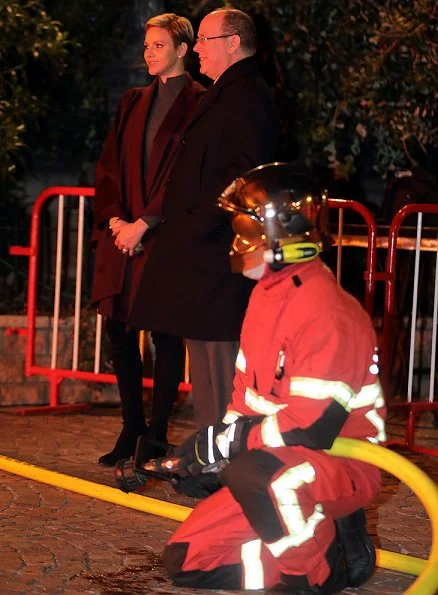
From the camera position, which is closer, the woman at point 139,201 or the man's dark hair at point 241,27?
the man's dark hair at point 241,27

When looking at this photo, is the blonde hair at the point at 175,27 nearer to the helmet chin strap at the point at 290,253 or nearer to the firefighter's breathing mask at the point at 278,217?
the firefighter's breathing mask at the point at 278,217

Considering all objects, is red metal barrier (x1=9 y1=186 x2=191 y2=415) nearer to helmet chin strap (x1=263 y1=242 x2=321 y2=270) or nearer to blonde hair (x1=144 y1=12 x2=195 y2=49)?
blonde hair (x1=144 y1=12 x2=195 y2=49)

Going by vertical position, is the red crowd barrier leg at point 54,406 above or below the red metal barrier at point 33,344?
below

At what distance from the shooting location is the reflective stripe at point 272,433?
4695mm

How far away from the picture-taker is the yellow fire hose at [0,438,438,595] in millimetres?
4480

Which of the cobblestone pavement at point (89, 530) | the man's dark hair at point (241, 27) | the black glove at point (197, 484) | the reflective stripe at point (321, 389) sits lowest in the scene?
the cobblestone pavement at point (89, 530)

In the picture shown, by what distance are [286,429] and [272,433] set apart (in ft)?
0.18

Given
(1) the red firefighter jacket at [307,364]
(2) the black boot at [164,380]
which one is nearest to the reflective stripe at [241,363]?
(1) the red firefighter jacket at [307,364]

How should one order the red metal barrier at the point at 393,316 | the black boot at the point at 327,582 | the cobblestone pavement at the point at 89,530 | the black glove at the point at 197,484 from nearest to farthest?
the black boot at the point at 327,582 < the black glove at the point at 197,484 < the cobblestone pavement at the point at 89,530 < the red metal barrier at the point at 393,316

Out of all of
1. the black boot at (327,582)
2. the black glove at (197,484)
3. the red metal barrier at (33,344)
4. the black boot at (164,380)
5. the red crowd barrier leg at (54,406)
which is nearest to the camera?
the black boot at (327,582)

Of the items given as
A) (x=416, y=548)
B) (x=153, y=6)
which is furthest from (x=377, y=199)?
(x=416, y=548)

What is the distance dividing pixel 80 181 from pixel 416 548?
809cm

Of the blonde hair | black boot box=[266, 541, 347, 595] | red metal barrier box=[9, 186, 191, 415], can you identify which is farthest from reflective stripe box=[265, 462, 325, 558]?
red metal barrier box=[9, 186, 191, 415]

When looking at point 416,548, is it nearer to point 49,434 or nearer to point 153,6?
point 49,434
